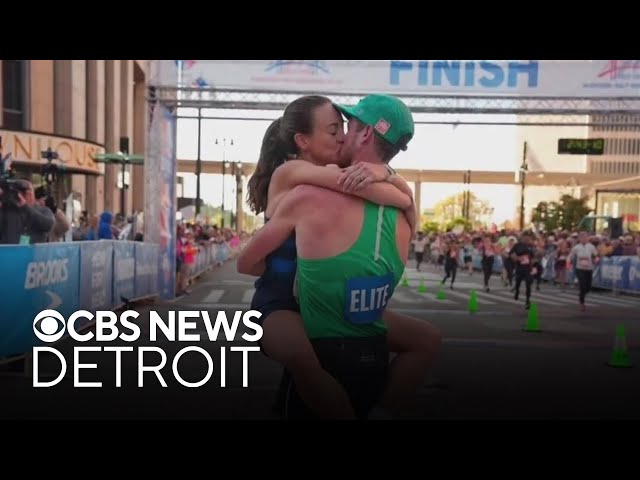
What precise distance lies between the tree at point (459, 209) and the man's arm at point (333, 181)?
126193 millimetres

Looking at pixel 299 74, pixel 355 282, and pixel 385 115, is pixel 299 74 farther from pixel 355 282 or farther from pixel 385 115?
pixel 355 282

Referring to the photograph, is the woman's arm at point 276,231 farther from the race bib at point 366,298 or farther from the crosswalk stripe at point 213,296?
the crosswalk stripe at point 213,296

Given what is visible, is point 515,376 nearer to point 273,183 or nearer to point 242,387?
point 242,387

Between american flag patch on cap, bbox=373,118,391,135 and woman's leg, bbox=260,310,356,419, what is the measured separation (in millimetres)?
612

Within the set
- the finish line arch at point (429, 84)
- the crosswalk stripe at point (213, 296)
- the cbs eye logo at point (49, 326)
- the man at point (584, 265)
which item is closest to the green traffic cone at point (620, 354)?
the finish line arch at point (429, 84)

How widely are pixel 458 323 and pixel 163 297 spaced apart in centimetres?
618

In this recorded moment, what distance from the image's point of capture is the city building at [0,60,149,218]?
2669cm

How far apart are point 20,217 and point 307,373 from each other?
6.55 metres

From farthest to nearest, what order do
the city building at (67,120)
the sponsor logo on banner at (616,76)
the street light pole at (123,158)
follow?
the city building at (67,120)
the street light pole at (123,158)
the sponsor logo on banner at (616,76)

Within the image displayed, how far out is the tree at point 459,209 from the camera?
133250 millimetres

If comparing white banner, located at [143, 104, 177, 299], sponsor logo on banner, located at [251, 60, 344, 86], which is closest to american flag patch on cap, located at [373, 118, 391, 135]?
sponsor logo on banner, located at [251, 60, 344, 86]

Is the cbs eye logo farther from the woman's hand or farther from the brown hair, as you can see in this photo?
the woman's hand
